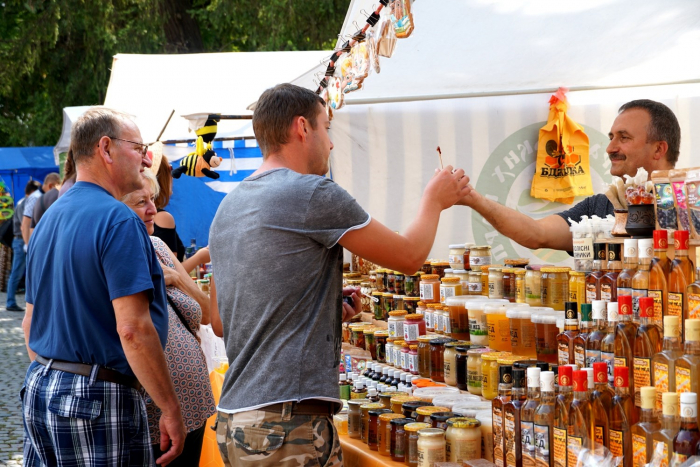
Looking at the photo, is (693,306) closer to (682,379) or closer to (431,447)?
(682,379)

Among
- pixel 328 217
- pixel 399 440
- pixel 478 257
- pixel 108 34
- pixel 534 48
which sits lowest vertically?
pixel 399 440

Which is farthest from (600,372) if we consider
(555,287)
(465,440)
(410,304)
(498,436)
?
(410,304)

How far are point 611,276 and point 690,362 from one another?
2.19ft

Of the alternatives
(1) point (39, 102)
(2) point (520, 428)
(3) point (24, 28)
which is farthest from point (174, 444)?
(1) point (39, 102)

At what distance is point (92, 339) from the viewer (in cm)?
269

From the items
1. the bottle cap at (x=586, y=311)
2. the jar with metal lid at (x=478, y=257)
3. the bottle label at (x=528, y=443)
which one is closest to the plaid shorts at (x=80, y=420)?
the bottle label at (x=528, y=443)

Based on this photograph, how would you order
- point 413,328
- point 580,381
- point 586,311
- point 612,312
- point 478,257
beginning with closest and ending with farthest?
point 580,381 → point 612,312 → point 586,311 → point 413,328 → point 478,257

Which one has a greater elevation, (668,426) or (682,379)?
(682,379)

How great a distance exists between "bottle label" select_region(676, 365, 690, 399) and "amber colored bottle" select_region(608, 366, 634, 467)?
0.63ft

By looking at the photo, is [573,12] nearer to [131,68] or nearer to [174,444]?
[174,444]

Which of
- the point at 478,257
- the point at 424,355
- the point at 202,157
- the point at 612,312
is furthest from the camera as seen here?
the point at 202,157

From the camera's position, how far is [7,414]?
718 centimetres

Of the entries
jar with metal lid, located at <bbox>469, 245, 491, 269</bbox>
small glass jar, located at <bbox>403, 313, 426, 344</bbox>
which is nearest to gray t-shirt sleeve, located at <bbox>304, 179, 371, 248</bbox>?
small glass jar, located at <bbox>403, 313, 426, 344</bbox>

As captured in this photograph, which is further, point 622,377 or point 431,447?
point 431,447
